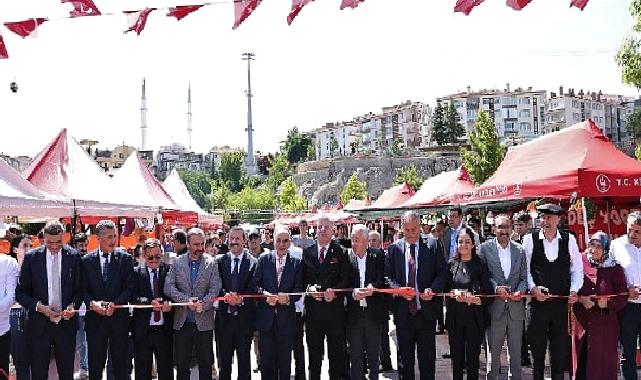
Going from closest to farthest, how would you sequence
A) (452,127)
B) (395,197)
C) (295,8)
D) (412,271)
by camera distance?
1. (295,8)
2. (412,271)
3. (395,197)
4. (452,127)

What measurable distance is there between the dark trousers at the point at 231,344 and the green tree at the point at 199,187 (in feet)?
335

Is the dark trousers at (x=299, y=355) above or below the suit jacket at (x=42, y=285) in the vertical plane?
below

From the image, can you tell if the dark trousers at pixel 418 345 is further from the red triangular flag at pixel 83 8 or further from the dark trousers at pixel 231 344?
the red triangular flag at pixel 83 8

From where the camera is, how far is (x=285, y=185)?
89125mm

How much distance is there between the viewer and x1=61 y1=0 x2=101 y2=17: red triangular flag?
6.69 meters

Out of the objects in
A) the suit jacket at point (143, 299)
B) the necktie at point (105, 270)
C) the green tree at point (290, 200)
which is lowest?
the suit jacket at point (143, 299)

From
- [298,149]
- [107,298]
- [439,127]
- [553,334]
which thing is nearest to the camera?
[107,298]

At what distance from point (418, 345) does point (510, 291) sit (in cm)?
109

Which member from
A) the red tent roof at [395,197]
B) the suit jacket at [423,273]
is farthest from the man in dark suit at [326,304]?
the red tent roof at [395,197]

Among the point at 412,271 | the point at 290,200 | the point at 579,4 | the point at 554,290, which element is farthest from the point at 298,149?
the point at 579,4

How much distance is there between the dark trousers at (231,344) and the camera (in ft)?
22.9

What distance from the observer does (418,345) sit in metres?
6.95

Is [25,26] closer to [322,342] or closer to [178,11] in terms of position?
[178,11]

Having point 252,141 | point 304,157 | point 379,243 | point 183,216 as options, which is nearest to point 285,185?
Result: point 252,141
